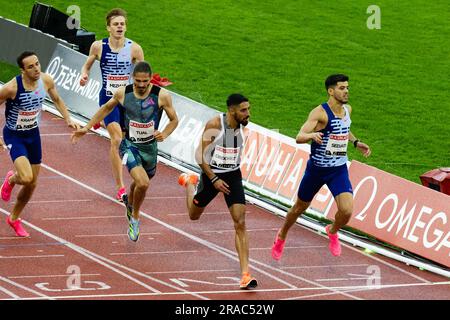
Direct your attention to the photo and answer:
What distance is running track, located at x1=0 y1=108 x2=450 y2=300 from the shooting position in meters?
16.0

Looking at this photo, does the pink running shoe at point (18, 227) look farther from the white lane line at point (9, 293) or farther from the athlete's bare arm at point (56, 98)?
the white lane line at point (9, 293)

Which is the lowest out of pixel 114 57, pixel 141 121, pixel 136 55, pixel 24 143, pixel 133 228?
pixel 133 228

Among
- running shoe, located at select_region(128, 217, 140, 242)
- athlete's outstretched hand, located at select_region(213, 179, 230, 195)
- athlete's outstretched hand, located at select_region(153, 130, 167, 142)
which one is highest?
athlete's outstretched hand, located at select_region(153, 130, 167, 142)

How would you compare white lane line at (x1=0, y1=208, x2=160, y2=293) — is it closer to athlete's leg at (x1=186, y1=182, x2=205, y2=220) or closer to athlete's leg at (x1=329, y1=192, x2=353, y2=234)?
athlete's leg at (x1=186, y1=182, x2=205, y2=220)

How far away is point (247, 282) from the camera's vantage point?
624 inches

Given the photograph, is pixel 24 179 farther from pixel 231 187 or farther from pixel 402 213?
pixel 402 213

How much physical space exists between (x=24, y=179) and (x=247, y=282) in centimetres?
318

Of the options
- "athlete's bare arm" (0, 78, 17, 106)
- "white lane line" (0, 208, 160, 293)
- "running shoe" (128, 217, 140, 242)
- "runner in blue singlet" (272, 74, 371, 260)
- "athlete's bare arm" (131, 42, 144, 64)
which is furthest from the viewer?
"athlete's bare arm" (131, 42, 144, 64)

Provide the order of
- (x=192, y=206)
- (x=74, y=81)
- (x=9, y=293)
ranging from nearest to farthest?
(x=9, y=293)
(x=192, y=206)
(x=74, y=81)

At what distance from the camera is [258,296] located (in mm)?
15734

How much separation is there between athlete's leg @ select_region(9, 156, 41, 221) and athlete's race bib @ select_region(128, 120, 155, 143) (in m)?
1.31

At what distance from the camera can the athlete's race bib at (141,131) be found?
17062 mm

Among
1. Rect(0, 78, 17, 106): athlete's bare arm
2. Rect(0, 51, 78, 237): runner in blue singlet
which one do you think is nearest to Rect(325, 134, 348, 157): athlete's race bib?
Rect(0, 51, 78, 237): runner in blue singlet

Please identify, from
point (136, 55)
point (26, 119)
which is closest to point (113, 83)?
point (136, 55)
